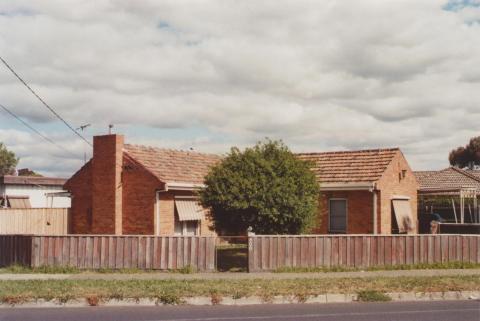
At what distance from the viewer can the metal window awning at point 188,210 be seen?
77.4 feet

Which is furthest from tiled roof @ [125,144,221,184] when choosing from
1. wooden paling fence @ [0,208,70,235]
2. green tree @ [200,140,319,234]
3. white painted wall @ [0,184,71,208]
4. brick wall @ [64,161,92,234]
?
white painted wall @ [0,184,71,208]

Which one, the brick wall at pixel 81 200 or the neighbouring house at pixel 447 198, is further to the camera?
the neighbouring house at pixel 447 198

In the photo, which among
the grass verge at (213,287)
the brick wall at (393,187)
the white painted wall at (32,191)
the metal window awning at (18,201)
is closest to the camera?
the grass verge at (213,287)

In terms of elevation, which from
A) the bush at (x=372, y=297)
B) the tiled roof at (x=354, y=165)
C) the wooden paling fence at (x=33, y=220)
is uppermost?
the tiled roof at (x=354, y=165)

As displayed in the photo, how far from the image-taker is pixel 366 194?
2389 cm

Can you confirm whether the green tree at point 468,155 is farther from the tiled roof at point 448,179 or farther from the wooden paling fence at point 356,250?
the wooden paling fence at point 356,250

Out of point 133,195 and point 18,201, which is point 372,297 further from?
point 18,201

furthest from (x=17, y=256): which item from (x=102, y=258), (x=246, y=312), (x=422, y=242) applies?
(x=422, y=242)

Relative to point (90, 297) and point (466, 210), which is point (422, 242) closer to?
point (90, 297)

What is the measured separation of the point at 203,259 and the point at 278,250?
2223 millimetres

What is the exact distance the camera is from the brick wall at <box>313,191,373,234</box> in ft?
77.6

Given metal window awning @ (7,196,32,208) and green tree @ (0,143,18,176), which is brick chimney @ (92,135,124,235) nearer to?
metal window awning @ (7,196,32,208)

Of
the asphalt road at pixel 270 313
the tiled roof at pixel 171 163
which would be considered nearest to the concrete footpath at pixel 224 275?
the asphalt road at pixel 270 313

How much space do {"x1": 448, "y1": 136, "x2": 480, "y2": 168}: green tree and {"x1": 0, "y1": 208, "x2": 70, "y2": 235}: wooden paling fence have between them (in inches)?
2953
